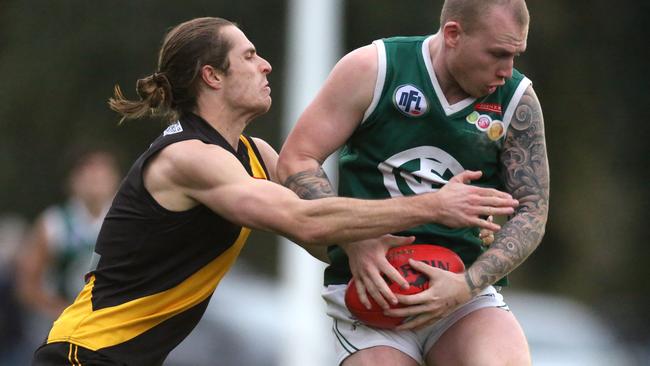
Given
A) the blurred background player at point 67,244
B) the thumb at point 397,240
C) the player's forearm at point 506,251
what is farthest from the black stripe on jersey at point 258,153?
the blurred background player at point 67,244

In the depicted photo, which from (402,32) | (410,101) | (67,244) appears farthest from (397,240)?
(402,32)

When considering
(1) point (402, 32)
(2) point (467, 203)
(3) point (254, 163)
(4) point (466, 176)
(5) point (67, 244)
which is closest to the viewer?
(2) point (467, 203)

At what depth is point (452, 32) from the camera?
17.6 feet

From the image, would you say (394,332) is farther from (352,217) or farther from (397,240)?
(352,217)

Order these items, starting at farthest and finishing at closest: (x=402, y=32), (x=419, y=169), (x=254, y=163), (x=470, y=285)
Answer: (x=402, y=32), (x=254, y=163), (x=419, y=169), (x=470, y=285)

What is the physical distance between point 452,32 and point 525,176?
2.24ft

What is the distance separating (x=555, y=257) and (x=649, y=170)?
6.04 feet

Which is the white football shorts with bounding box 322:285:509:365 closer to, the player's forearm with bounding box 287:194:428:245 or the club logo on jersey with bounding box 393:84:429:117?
the player's forearm with bounding box 287:194:428:245

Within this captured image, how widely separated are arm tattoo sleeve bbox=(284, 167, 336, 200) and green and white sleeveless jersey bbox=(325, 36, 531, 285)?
0.63 feet

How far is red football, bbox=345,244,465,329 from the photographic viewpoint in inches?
205

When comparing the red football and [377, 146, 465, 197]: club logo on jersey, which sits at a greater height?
[377, 146, 465, 197]: club logo on jersey

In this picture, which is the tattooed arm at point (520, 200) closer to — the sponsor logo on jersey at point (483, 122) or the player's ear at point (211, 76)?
the sponsor logo on jersey at point (483, 122)

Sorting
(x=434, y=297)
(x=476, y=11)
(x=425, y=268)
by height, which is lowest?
(x=434, y=297)

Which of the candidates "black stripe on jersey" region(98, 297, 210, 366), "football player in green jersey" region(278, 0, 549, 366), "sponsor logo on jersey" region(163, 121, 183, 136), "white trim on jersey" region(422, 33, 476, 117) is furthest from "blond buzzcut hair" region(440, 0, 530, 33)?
"black stripe on jersey" region(98, 297, 210, 366)
